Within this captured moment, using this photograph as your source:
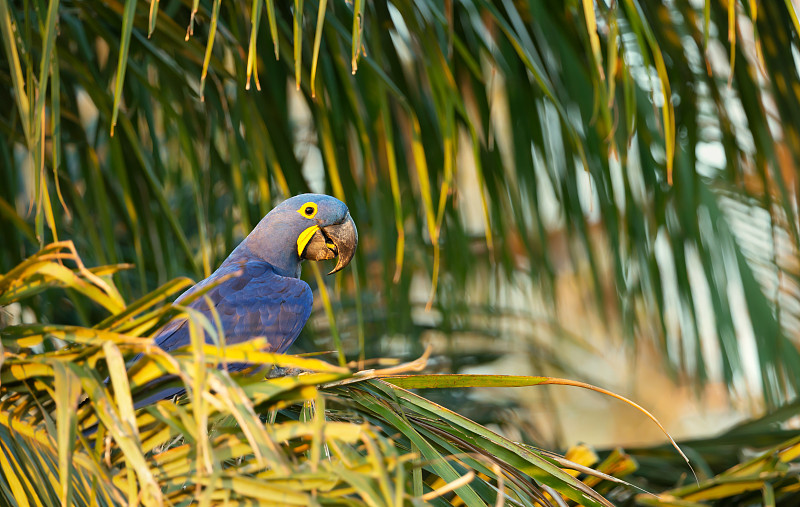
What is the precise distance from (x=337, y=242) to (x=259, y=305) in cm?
25

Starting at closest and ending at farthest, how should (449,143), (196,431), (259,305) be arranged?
(196,431) → (449,143) → (259,305)

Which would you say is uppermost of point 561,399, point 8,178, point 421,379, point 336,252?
point 8,178

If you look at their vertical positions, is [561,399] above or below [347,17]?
below

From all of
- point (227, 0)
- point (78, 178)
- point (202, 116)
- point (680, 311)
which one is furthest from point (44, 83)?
point (680, 311)

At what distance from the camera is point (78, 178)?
2.34 m

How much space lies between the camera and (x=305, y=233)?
1.58 m

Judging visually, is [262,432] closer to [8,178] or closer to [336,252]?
[336,252]

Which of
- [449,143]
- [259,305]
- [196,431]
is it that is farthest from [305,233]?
[196,431]

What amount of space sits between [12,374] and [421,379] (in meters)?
0.40

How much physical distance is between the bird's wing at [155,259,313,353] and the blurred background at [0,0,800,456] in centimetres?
7

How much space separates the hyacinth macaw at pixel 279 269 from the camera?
4.45 ft

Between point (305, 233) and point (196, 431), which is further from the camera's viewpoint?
point (305, 233)

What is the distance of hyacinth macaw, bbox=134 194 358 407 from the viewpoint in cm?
136

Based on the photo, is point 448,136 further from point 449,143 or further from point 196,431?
point 196,431
